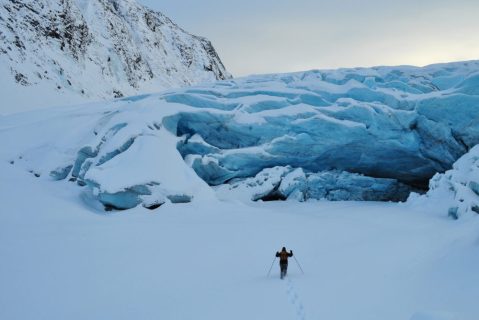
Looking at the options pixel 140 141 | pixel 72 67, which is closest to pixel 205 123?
pixel 140 141

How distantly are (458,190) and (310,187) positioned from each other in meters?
6.96

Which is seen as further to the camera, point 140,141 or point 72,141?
point 72,141

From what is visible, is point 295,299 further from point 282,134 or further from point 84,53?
point 84,53

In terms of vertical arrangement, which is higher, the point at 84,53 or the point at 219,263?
the point at 84,53

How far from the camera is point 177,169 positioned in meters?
15.2

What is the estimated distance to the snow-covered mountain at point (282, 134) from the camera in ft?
57.2

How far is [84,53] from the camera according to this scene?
45.4 meters

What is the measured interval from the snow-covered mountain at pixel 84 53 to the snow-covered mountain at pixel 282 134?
1701cm

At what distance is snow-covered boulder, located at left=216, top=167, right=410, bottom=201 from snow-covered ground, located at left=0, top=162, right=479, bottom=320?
4.06 metres

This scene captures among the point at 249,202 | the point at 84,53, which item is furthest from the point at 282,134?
the point at 84,53

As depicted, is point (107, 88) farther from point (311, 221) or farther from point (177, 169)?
point (311, 221)

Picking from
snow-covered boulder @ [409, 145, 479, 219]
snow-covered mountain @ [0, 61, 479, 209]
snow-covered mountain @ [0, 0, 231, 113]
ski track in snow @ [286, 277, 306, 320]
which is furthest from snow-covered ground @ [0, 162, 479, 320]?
snow-covered mountain @ [0, 0, 231, 113]

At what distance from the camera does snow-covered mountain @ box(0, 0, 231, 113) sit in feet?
121

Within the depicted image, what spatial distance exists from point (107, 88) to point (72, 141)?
93.2 feet
